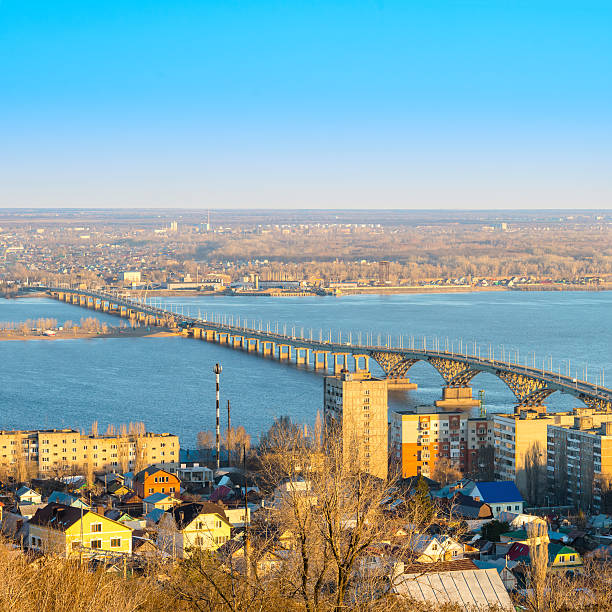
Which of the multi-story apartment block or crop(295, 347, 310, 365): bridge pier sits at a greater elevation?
the multi-story apartment block

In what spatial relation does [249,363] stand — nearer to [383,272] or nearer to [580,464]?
[580,464]

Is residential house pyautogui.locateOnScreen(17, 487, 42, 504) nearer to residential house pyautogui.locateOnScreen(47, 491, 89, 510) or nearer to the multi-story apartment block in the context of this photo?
residential house pyautogui.locateOnScreen(47, 491, 89, 510)

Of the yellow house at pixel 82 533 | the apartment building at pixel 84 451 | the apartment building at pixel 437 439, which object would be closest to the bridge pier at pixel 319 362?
the apartment building at pixel 437 439

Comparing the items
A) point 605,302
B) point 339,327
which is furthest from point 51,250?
point 339,327

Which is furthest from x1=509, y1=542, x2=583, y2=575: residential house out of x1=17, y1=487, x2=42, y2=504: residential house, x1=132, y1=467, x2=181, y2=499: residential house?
x1=17, y1=487, x2=42, y2=504: residential house

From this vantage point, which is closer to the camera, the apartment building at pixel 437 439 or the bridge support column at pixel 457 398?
the apartment building at pixel 437 439

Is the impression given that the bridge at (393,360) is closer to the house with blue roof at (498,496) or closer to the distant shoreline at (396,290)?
the house with blue roof at (498,496)

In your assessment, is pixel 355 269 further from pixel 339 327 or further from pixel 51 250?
pixel 339 327
